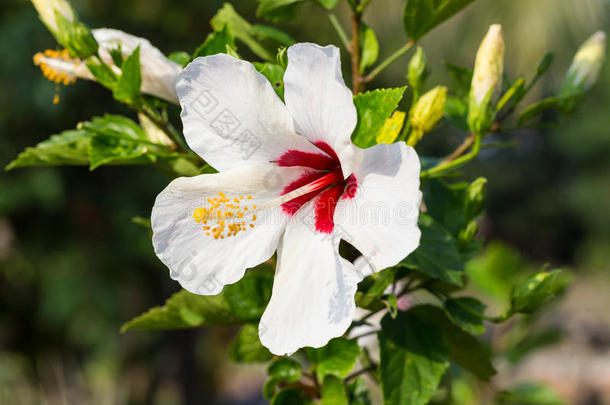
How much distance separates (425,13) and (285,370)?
65cm

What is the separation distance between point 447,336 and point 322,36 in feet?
14.6

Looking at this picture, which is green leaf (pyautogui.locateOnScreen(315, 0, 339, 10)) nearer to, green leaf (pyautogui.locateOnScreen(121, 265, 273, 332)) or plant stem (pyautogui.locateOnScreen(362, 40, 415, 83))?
plant stem (pyautogui.locateOnScreen(362, 40, 415, 83))

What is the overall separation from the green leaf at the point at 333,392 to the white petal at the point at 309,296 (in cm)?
22

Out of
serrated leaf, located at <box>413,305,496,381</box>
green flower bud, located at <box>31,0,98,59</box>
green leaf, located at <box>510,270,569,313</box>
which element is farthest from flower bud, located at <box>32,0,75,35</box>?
green leaf, located at <box>510,270,569,313</box>

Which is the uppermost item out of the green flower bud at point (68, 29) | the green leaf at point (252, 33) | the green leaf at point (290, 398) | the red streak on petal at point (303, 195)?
the green flower bud at point (68, 29)

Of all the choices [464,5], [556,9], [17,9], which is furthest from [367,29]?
[556,9]

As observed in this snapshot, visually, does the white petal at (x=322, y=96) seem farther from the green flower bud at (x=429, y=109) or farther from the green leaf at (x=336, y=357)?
the green leaf at (x=336, y=357)

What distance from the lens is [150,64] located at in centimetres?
86

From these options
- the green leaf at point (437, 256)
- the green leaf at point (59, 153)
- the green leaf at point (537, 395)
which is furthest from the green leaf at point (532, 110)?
the green leaf at point (537, 395)

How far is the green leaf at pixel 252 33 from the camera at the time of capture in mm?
980

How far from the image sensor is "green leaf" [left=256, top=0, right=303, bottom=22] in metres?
0.96

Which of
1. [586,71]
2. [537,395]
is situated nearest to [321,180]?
[586,71]

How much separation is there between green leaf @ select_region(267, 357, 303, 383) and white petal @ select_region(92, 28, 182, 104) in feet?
1.52

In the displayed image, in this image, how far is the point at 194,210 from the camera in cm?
71
